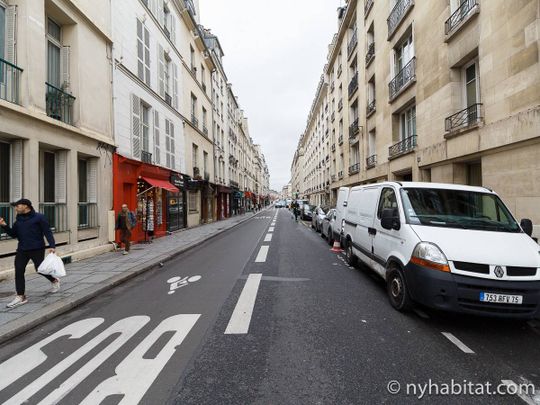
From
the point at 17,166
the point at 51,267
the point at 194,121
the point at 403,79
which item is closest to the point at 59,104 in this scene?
the point at 17,166

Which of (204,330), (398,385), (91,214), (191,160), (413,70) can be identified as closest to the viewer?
(398,385)

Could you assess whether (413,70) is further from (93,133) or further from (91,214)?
(91,214)

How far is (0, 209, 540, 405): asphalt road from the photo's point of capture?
8.20 ft

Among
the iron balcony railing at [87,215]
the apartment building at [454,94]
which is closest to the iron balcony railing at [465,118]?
the apartment building at [454,94]

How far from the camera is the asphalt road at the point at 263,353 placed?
8.20ft

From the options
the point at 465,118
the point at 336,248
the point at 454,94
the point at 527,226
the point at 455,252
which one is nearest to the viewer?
the point at 455,252

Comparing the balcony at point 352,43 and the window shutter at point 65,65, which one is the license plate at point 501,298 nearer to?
the window shutter at point 65,65

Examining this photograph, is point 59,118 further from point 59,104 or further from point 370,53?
point 370,53

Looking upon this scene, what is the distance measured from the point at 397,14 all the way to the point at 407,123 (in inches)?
208

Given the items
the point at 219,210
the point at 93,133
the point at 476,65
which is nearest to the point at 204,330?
the point at 93,133

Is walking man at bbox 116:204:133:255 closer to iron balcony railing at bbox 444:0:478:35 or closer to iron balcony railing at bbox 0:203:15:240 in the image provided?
iron balcony railing at bbox 0:203:15:240

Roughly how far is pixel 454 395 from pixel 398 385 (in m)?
0.43

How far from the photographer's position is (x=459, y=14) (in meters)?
9.59

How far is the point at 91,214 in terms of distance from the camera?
30.9ft
